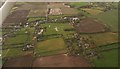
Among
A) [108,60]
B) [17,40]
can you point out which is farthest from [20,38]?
[108,60]

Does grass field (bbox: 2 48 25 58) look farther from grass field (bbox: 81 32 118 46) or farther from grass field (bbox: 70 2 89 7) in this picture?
grass field (bbox: 70 2 89 7)

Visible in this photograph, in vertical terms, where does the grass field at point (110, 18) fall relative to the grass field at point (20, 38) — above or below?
below

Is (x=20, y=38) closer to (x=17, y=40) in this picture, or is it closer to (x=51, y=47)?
(x=17, y=40)

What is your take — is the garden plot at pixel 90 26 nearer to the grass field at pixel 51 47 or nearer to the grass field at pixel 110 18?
the grass field at pixel 110 18

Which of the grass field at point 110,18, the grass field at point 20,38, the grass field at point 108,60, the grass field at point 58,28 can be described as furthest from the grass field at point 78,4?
the grass field at point 108,60

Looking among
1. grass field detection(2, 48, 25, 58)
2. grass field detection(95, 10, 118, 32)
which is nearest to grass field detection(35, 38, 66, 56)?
grass field detection(2, 48, 25, 58)
